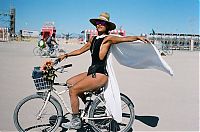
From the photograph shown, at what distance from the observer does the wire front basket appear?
4.46m

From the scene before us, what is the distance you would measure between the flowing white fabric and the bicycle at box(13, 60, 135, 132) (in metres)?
0.11

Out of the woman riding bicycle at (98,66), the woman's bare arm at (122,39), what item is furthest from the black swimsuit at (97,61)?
the woman's bare arm at (122,39)

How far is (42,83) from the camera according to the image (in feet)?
14.7

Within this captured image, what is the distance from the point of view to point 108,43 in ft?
14.6

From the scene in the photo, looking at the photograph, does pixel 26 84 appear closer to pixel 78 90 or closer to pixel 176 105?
pixel 176 105

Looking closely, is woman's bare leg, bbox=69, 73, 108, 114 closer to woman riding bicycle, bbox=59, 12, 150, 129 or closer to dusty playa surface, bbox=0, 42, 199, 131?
woman riding bicycle, bbox=59, 12, 150, 129

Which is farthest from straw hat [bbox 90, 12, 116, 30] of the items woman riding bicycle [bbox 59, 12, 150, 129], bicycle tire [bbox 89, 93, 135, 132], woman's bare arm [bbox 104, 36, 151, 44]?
bicycle tire [bbox 89, 93, 135, 132]

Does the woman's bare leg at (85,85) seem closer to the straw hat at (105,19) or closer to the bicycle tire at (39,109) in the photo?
the bicycle tire at (39,109)

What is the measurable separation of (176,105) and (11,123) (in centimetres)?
360

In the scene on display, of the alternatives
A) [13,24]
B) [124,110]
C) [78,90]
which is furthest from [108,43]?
[13,24]

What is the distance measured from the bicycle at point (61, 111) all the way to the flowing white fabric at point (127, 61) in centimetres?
11

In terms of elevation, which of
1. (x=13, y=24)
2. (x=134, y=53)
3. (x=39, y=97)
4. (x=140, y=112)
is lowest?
(x=140, y=112)

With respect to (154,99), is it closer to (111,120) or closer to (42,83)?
(111,120)

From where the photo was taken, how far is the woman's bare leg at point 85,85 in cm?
442
